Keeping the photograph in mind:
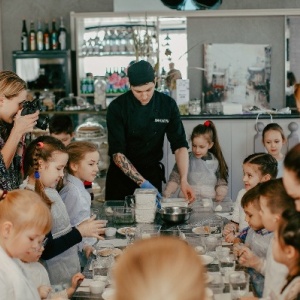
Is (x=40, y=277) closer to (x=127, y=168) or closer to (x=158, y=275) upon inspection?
(x=127, y=168)

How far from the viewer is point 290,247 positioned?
1872 mm

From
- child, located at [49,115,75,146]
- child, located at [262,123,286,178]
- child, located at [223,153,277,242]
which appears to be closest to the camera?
child, located at [223,153,277,242]

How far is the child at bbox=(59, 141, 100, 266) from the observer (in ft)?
11.3

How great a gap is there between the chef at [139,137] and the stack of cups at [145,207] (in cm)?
57

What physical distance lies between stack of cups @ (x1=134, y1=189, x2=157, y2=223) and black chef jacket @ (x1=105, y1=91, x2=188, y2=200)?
0.71 meters

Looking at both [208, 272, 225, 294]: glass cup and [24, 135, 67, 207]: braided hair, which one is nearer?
[208, 272, 225, 294]: glass cup

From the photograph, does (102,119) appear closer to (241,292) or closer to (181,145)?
(181,145)

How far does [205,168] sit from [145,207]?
4.03ft

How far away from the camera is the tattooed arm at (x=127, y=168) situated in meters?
4.06

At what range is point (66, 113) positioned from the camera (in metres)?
6.26

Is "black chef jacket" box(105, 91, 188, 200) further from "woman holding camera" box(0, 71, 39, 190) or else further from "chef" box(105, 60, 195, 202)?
"woman holding camera" box(0, 71, 39, 190)

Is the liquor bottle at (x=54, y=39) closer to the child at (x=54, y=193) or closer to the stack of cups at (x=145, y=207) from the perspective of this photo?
the stack of cups at (x=145, y=207)

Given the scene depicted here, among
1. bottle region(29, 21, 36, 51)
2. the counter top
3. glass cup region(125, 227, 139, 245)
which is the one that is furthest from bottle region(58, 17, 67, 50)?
glass cup region(125, 227, 139, 245)

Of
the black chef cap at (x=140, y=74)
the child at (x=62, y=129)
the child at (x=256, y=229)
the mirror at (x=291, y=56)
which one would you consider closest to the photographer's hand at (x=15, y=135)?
the black chef cap at (x=140, y=74)
